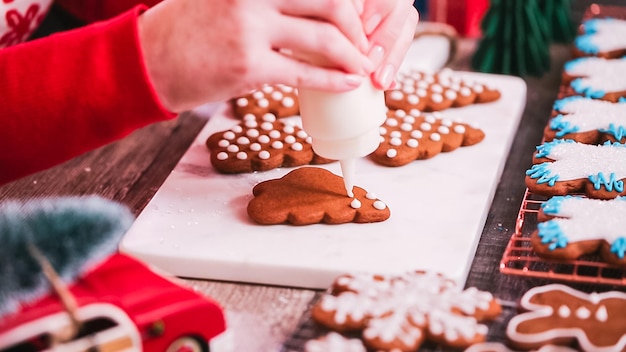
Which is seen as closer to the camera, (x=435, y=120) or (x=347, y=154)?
(x=347, y=154)

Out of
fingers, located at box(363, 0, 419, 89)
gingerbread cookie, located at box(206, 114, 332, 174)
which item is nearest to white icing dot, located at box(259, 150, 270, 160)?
gingerbread cookie, located at box(206, 114, 332, 174)

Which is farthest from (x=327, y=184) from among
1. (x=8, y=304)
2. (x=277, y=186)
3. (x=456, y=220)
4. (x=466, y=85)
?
(x=8, y=304)

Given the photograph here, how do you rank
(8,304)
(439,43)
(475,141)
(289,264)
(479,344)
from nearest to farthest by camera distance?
(8,304)
(479,344)
(289,264)
(475,141)
(439,43)

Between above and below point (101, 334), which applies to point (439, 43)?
below

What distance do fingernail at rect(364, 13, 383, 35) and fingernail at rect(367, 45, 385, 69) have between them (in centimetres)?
2

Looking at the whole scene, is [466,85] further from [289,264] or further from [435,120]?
[289,264]

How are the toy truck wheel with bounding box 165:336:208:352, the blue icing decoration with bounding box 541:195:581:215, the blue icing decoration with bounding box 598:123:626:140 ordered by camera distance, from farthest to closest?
1. the blue icing decoration with bounding box 598:123:626:140
2. the blue icing decoration with bounding box 541:195:581:215
3. the toy truck wheel with bounding box 165:336:208:352

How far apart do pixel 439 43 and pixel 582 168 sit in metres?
0.57

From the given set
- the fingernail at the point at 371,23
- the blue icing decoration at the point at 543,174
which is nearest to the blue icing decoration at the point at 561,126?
the blue icing decoration at the point at 543,174

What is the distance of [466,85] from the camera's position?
130 centimetres

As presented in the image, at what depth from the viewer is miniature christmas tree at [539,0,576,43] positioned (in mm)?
1548

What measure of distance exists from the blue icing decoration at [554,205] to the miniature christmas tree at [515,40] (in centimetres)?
62

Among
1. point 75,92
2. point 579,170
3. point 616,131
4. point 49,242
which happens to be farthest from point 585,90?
point 49,242

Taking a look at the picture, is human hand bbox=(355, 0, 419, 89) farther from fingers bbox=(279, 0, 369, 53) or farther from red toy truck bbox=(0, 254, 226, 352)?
red toy truck bbox=(0, 254, 226, 352)
